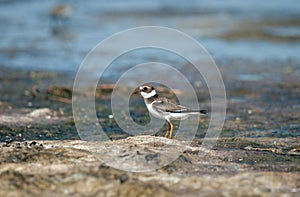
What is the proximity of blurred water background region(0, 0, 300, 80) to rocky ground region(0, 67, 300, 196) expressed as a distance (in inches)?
181

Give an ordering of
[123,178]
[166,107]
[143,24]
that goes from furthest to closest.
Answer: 1. [143,24]
2. [166,107]
3. [123,178]

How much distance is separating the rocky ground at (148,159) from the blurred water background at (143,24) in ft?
15.1

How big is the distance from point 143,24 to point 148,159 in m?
15.1

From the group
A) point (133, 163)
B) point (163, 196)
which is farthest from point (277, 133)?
point (163, 196)

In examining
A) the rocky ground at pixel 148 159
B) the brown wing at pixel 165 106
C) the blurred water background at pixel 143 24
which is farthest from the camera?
the blurred water background at pixel 143 24

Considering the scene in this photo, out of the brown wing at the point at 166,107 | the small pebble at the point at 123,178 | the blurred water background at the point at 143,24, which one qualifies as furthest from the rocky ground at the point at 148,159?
the blurred water background at the point at 143,24

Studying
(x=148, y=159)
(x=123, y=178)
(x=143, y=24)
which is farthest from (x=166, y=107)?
(x=143, y=24)

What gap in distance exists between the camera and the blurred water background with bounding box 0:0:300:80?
1588 centimetres

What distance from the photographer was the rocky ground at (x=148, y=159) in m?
5.34

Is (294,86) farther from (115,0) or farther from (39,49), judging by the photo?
(115,0)

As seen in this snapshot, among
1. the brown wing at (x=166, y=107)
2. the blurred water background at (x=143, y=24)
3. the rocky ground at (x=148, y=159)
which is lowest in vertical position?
the rocky ground at (x=148, y=159)

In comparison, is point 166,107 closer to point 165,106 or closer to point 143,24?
point 165,106

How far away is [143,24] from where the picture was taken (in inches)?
821

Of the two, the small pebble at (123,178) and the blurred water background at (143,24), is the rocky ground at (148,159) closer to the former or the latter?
the small pebble at (123,178)
